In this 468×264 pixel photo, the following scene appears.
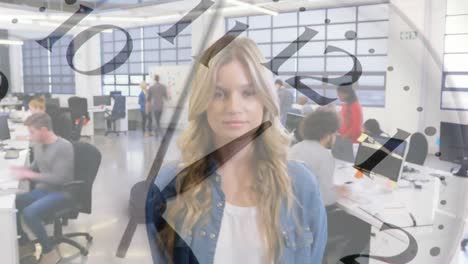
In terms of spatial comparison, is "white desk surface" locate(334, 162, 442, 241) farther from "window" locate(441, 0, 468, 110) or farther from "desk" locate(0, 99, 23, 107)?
"desk" locate(0, 99, 23, 107)

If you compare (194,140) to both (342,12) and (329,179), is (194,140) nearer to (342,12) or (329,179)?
(329,179)

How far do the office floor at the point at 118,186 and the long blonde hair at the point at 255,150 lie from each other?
0.28 feet

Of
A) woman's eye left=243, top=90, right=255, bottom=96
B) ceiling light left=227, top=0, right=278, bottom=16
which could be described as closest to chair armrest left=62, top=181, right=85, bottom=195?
woman's eye left=243, top=90, right=255, bottom=96

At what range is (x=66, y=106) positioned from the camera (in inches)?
49.9

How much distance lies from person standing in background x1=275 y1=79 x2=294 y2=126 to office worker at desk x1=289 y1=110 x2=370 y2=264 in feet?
0.25

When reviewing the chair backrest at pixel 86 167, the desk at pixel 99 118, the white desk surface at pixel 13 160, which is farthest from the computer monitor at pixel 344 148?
the white desk surface at pixel 13 160

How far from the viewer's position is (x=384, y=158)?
1.24 meters

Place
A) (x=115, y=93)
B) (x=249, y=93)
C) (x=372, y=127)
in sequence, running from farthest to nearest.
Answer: (x=115, y=93)
(x=372, y=127)
(x=249, y=93)

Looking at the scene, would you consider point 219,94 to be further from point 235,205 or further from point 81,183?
point 81,183

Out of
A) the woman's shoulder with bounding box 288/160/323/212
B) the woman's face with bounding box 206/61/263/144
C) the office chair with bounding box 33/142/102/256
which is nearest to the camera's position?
the woman's face with bounding box 206/61/263/144

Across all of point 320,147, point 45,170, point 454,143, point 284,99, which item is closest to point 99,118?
point 45,170

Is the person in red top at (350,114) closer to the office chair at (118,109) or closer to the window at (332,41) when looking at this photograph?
the window at (332,41)

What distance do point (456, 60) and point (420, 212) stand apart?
0.50 metres

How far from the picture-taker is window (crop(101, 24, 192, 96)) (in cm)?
121
